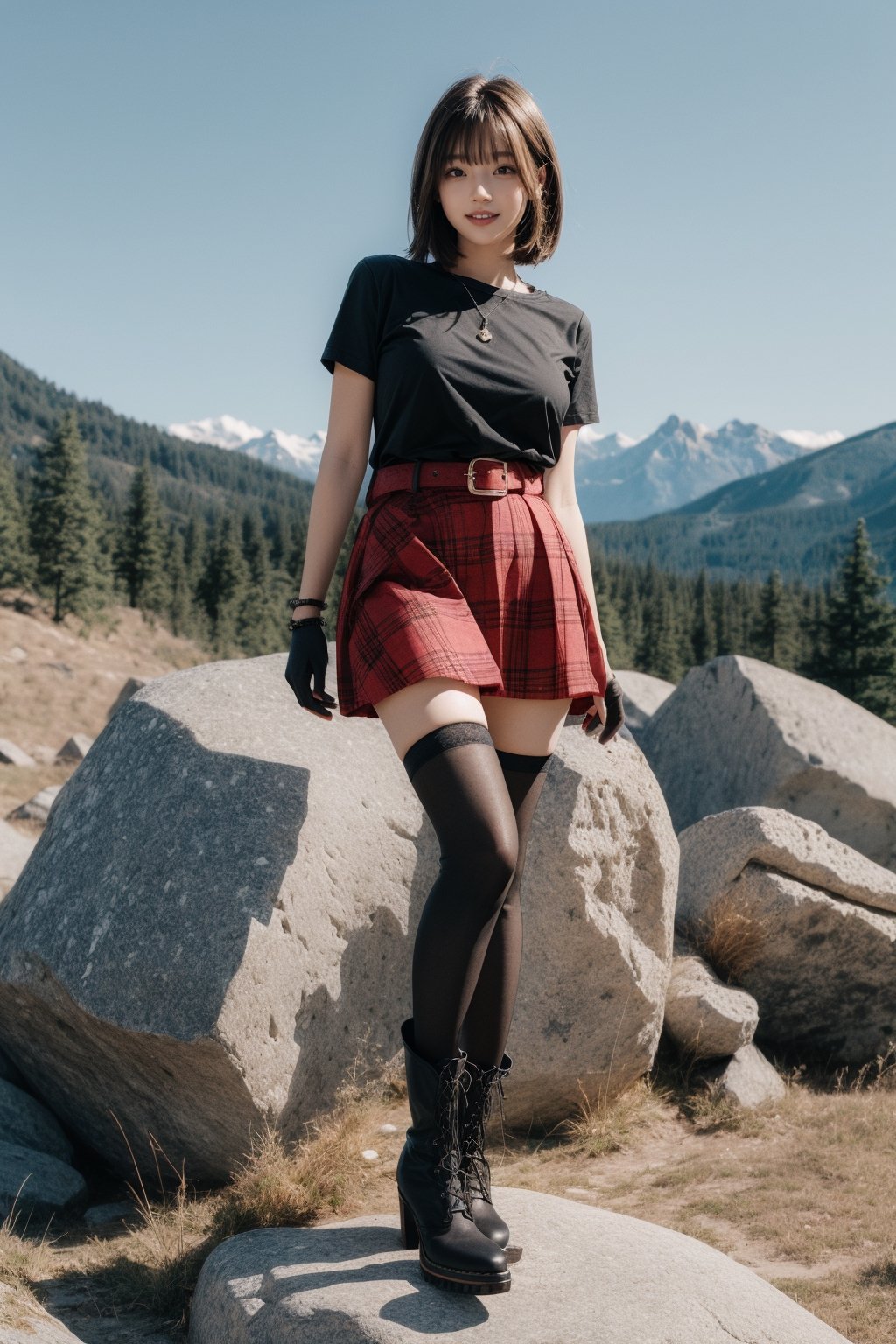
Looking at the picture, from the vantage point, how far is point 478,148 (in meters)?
2.87

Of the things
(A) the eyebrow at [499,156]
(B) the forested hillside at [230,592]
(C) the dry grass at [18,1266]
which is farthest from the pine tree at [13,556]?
(A) the eyebrow at [499,156]

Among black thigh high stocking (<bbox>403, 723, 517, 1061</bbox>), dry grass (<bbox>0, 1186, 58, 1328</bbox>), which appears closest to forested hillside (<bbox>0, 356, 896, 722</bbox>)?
dry grass (<bbox>0, 1186, 58, 1328</bbox>)

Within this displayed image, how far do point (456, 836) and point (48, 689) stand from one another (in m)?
30.8

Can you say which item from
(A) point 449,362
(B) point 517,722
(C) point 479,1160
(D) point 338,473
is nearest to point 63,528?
(D) point 338,473

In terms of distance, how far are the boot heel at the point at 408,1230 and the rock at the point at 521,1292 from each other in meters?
0.03

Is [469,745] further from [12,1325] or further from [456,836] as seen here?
[12,1325]

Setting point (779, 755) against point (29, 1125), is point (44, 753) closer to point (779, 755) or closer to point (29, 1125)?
point (779, 755)

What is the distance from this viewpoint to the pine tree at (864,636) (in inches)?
1272

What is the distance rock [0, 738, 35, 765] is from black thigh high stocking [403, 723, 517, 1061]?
56.5 feet

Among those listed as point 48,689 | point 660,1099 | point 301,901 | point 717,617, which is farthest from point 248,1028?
point 717,617

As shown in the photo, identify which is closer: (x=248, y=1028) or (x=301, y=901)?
(x=248, y=1028)

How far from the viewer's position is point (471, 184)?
2898 mm

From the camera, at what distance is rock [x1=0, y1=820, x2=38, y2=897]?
25.9 feet

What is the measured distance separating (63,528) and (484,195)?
43421 mm
